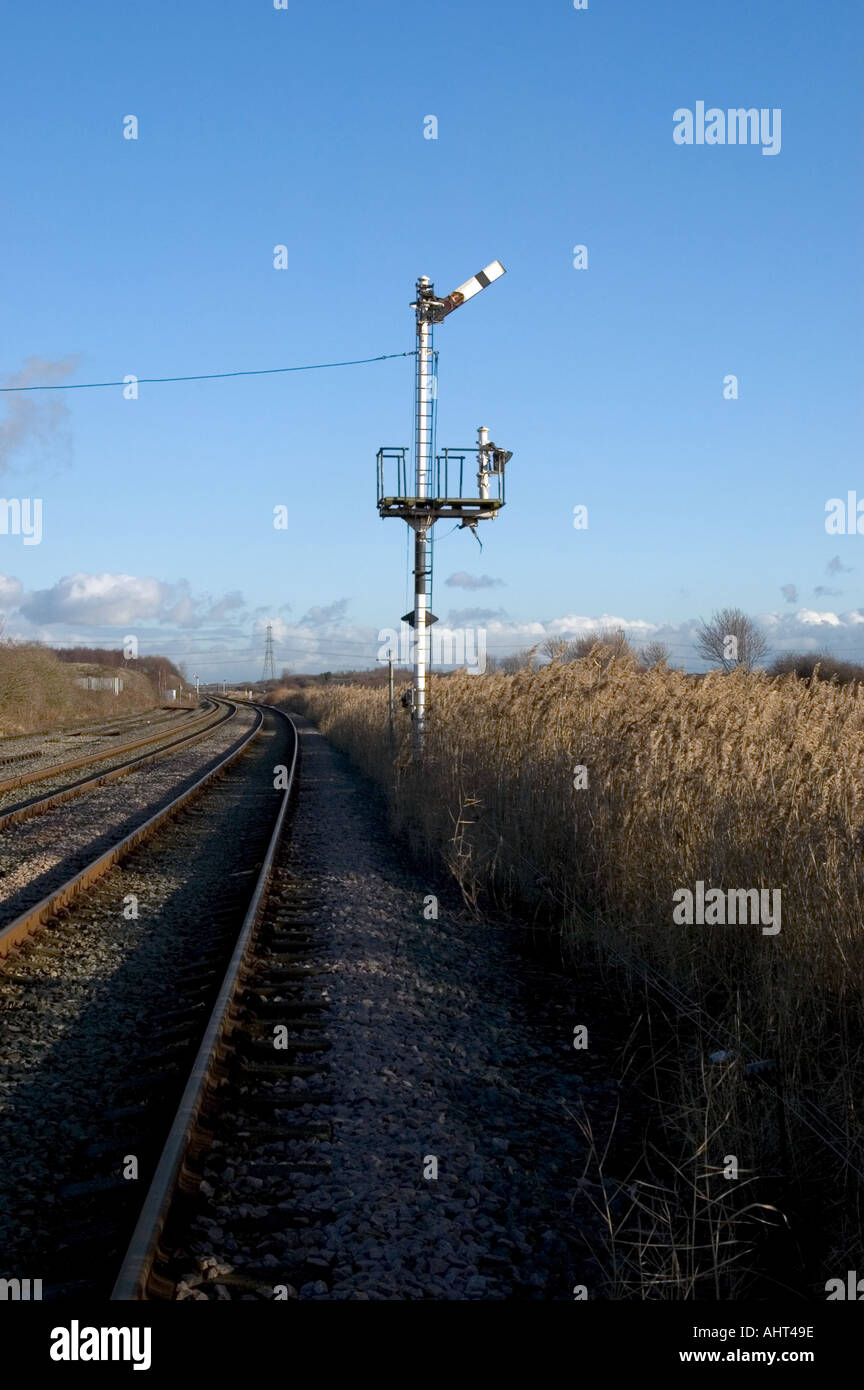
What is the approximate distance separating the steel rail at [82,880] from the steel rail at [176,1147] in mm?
1683

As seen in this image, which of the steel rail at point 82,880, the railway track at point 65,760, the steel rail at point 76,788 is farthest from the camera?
the railway track at point 65,760

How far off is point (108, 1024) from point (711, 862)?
368 cm

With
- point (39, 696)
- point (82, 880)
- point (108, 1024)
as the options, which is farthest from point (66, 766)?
point (39, 696)

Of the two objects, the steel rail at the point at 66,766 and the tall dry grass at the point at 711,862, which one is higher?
the tall dry grass at the point at 711,862

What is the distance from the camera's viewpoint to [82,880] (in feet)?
31.5

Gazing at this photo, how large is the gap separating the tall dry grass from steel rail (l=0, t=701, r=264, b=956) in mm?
3256

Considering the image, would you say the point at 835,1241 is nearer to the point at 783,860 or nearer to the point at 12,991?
the point at 783,860

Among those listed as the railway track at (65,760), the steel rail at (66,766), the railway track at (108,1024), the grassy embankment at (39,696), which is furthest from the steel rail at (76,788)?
the grassy embankment at (39,696)

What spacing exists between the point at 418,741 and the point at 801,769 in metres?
9.82

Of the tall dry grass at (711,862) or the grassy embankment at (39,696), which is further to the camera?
the grassy embankment at (39,696)

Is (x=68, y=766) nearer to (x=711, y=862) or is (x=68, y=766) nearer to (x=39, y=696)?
(x=711, y=862)

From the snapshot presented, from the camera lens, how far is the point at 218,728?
40312 millimetres

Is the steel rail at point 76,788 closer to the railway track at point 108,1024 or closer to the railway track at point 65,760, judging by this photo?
the railway track at point 65,760

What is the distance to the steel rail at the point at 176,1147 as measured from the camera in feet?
10.5
